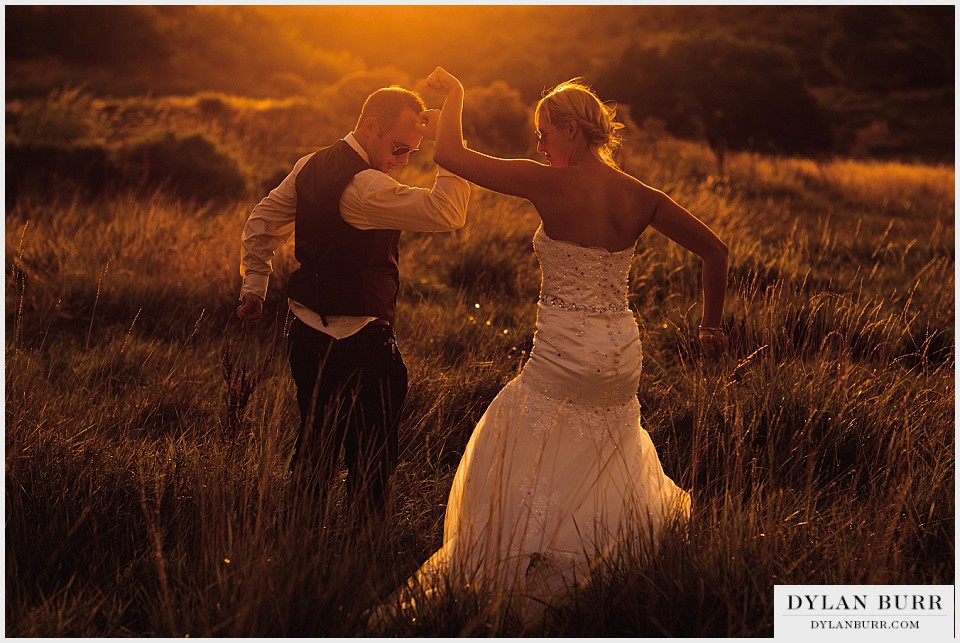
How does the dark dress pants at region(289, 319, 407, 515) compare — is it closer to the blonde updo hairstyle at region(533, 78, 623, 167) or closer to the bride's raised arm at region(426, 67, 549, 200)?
the bride's raised arm at region(426, 67, 549, 200)

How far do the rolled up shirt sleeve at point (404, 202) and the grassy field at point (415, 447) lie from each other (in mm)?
692

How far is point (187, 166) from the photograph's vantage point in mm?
12984

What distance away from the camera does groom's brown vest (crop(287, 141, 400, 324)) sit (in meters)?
3.42

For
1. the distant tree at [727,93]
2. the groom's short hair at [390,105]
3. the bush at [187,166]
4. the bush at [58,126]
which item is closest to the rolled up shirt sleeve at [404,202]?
the groom's short hair at [390,105]

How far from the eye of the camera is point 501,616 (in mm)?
2885

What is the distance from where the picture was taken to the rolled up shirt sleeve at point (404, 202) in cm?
326

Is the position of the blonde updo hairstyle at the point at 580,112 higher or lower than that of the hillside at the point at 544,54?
lower

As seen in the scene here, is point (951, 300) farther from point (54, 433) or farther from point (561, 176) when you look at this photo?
point (54, 433)

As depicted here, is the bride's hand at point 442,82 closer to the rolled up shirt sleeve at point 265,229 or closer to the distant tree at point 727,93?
the rolled up shirt sleeve at point 265,229

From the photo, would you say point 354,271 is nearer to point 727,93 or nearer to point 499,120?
point 499,120

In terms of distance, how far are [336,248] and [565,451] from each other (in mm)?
1212

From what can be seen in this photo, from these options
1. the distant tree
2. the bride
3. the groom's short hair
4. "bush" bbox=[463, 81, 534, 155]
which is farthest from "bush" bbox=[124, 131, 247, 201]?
the distant tree

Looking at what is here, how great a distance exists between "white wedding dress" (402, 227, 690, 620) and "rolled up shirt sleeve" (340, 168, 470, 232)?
0.37 m

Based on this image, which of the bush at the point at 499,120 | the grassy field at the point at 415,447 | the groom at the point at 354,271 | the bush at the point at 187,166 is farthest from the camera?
the bush at the point at 499,120
